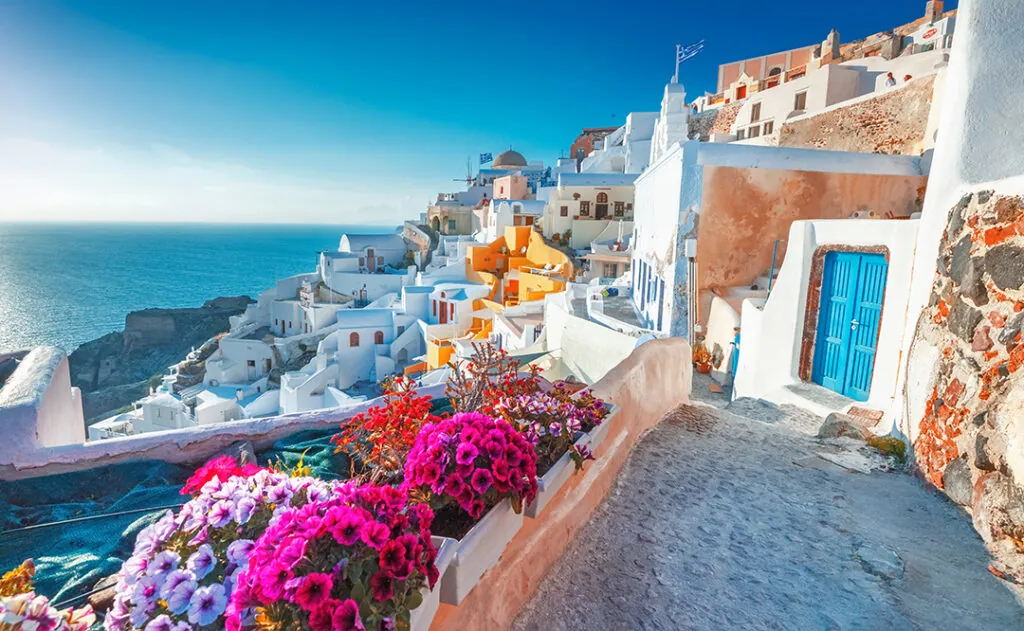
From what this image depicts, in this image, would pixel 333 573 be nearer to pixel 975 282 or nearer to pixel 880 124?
pixel 975 282

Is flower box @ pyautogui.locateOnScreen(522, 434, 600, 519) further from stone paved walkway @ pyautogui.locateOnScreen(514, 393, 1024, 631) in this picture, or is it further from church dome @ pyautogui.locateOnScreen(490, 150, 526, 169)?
church dome @ pyautogui.locateOnScreen(490, 150, 526, 169)

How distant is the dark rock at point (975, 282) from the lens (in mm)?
3891

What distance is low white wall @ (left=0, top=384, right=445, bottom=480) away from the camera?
3.84 meters

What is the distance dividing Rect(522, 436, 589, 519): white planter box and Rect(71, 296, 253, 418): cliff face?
146ft

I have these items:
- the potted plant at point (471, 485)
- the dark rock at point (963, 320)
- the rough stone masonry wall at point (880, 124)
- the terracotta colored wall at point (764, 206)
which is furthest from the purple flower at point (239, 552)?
the rough stone masonry wall at point (880, 124)

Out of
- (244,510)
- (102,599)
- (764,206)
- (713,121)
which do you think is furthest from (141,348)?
(244,510)

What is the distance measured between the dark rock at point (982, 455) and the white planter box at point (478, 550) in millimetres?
3321

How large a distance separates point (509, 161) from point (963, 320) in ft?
211

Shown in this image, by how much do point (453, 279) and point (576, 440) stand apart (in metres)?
34.5

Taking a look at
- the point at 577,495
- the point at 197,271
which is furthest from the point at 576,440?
the point at 197,271

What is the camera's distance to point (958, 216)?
14.3 feet

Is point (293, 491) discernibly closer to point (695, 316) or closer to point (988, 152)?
point (988, 152)

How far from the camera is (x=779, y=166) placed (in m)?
10.0

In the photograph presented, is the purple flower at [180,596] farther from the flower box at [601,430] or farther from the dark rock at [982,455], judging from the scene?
the dark rock at [982,455]
